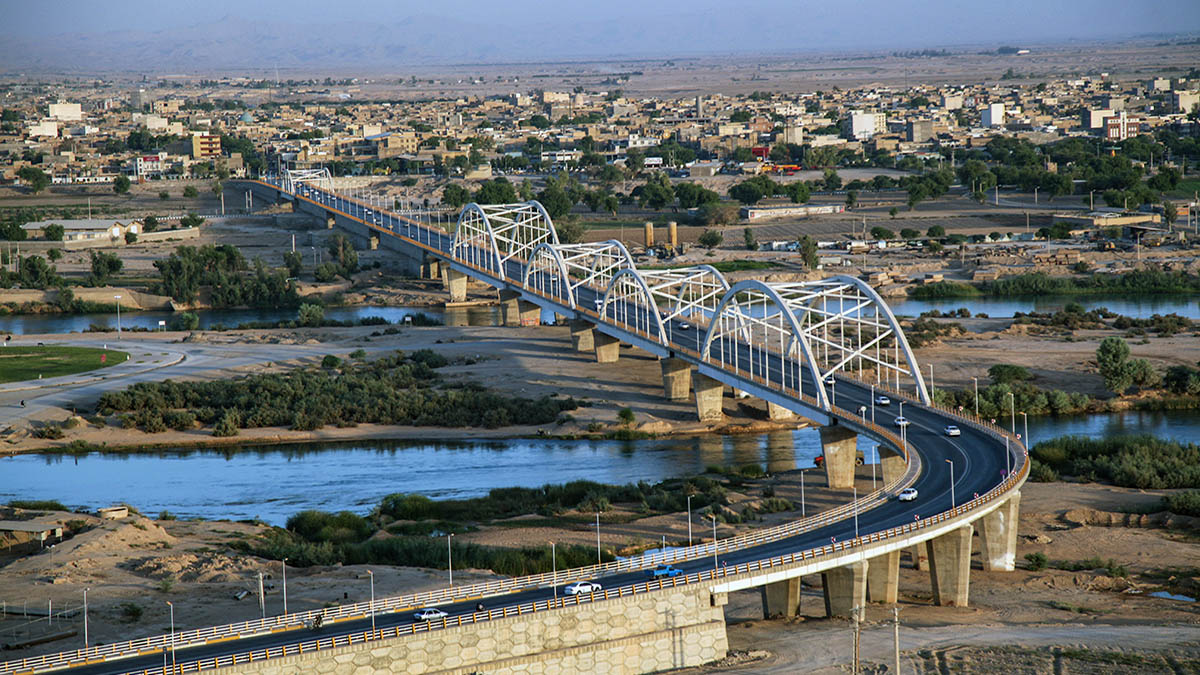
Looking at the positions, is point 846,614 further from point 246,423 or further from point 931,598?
point 246,423

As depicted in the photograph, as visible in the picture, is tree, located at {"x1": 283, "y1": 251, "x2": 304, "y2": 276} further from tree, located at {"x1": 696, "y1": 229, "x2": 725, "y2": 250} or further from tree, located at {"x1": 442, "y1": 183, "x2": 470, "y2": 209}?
tree, located at {"x1": 442, "y1": 183, "x2": 470, "y2": 209}

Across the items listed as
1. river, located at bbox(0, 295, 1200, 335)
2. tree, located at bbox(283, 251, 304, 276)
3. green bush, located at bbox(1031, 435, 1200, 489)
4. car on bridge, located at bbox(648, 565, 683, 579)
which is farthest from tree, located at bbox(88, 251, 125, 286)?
car on bridge, located at bbox(648, 565, 683, 579)

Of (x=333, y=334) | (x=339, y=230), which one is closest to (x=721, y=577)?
(x=333, y=334)

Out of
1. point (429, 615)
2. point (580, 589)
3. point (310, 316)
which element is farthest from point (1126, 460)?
point (310, 316)

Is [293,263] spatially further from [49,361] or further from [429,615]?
[429,615]

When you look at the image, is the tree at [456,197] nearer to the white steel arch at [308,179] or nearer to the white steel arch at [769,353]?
the white steel arch at [308,179]
